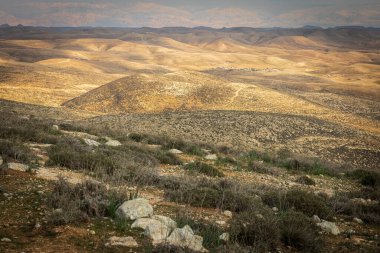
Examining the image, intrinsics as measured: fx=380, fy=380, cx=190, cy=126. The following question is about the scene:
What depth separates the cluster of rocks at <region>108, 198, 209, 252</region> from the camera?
5.59 metres

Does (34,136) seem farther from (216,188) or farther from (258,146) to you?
(258,146)

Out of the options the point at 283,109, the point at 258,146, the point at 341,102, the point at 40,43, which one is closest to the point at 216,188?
the point at 258,146

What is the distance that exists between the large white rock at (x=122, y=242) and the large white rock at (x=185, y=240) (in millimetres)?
535

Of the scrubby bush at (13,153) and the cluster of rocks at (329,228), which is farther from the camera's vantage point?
the scrubby bush at (13,153)

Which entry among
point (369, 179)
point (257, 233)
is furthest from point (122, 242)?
point (369, 179)

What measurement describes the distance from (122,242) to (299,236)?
9.90ft

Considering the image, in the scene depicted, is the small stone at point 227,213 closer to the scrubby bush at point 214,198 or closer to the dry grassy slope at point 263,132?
the scrubby bush at point 214,198

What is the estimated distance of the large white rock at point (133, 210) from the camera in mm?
6586

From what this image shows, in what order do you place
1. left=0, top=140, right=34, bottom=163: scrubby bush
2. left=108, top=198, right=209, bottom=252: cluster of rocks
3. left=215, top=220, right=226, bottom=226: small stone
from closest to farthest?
left=108, top=198, right=209, bottom=252: cluster of rocks, left=215, top=220, right=226, bottom=226: small stone, left=0, top=140, right=34, bottom=163: scrubby bush

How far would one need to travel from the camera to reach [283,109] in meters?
42.3

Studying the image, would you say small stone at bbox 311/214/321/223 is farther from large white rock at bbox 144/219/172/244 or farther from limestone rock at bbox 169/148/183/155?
limestone rock at bbox 169/148/183/155

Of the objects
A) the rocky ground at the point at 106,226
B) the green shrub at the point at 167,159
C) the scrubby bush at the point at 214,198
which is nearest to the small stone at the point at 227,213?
the rocky ground at the point at 106,226

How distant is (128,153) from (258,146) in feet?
44.7

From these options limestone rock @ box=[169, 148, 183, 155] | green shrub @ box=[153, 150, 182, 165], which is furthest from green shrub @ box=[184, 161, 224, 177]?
limestone rock @ box=[169, 148, 183, 155]
